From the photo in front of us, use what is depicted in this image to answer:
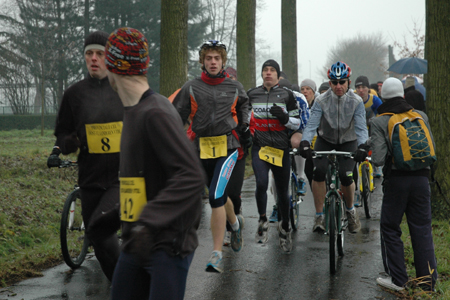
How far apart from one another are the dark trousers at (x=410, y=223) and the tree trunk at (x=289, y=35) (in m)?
14.7

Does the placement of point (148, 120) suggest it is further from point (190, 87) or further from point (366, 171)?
point (366, 171)

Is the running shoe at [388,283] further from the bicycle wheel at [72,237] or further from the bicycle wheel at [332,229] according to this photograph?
the bicycle wheel at [72,237]

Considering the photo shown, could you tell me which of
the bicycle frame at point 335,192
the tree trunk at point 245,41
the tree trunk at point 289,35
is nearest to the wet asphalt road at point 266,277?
the bicycle frame at point 335,192

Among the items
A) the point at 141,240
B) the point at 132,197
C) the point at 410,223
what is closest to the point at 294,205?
the point at 410,223

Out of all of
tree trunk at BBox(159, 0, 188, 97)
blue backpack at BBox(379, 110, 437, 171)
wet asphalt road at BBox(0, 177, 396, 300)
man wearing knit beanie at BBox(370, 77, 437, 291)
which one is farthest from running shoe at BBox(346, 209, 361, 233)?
tree trunk at BBox(159, 0, 188, 97)

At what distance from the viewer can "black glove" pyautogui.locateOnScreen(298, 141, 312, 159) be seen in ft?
19.5

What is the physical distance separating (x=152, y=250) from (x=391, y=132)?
3.16m

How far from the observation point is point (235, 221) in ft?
19.3

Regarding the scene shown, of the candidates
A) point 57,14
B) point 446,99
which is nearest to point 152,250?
point 446,99

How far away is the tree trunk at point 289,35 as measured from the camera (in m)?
19.3

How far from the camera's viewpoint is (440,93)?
302 inches

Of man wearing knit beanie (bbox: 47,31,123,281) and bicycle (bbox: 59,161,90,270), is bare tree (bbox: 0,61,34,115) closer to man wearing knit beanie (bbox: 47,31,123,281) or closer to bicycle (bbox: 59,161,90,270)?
bicycle (bbox: 59,161,90,270)

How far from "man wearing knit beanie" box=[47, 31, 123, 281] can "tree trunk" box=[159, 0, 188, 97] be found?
17.7 feet

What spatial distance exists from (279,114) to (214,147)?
3.81ft
